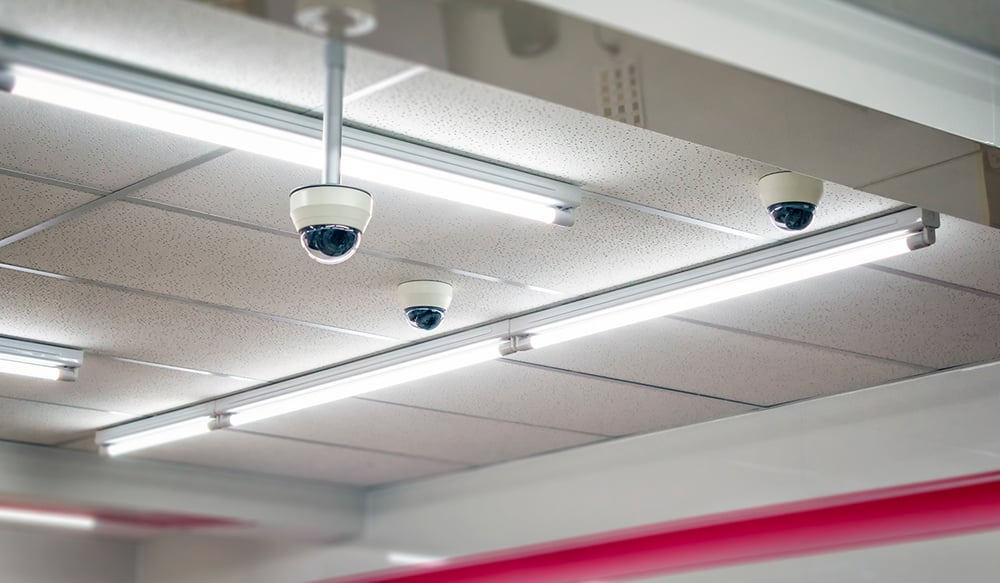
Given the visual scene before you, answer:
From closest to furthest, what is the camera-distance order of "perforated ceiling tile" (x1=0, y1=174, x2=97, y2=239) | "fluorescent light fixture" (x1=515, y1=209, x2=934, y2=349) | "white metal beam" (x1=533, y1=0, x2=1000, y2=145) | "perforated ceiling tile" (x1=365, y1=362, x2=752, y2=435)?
"white metal beam" (x1=533, y1=0, x2=1000, y2=145) → "perforated ceiling tile" (x1=0, y1=174, x2=97, y2=239) → "fluorescent light fixture" (x1=515, y1=209, x2=934, y2=349) → "perforated ceiling tile" (x1=365, y1=362, x2=752, y2=435)

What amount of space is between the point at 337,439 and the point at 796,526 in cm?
239

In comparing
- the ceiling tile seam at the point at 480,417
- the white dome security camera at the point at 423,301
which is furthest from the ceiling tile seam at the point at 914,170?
Result: the ceiling tile seam at the point at 480,417

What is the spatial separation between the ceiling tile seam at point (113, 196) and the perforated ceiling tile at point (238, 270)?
1.3 inches

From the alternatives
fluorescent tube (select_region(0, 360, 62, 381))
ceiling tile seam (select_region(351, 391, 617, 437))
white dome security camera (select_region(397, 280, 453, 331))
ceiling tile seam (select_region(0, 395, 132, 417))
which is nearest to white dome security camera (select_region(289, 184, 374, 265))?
white dome security camera (select_region(397, 280, 453, 331))

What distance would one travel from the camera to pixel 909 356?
17.2 feet

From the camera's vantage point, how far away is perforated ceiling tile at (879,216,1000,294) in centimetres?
388

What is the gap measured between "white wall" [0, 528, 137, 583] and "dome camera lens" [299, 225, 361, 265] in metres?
6.60

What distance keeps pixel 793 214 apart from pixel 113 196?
1.93 m

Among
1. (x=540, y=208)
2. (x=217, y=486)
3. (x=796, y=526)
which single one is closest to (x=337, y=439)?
(x=217, y=486)

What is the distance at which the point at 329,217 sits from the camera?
283 centimetres

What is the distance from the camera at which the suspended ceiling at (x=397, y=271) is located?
10.2 feet

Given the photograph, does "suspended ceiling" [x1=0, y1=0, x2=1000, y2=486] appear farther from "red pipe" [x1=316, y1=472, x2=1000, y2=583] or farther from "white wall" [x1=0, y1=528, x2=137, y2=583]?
"white wall" [x1=0, y1=528, x2=137, y2=583]

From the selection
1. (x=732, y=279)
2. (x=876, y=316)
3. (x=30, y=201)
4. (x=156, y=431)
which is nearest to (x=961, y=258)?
(x=876, y=316)

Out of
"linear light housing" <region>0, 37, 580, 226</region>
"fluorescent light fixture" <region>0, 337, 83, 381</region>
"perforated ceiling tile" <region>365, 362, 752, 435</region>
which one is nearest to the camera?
"linear light housing" <region>0, 37, 580, 226</region>
